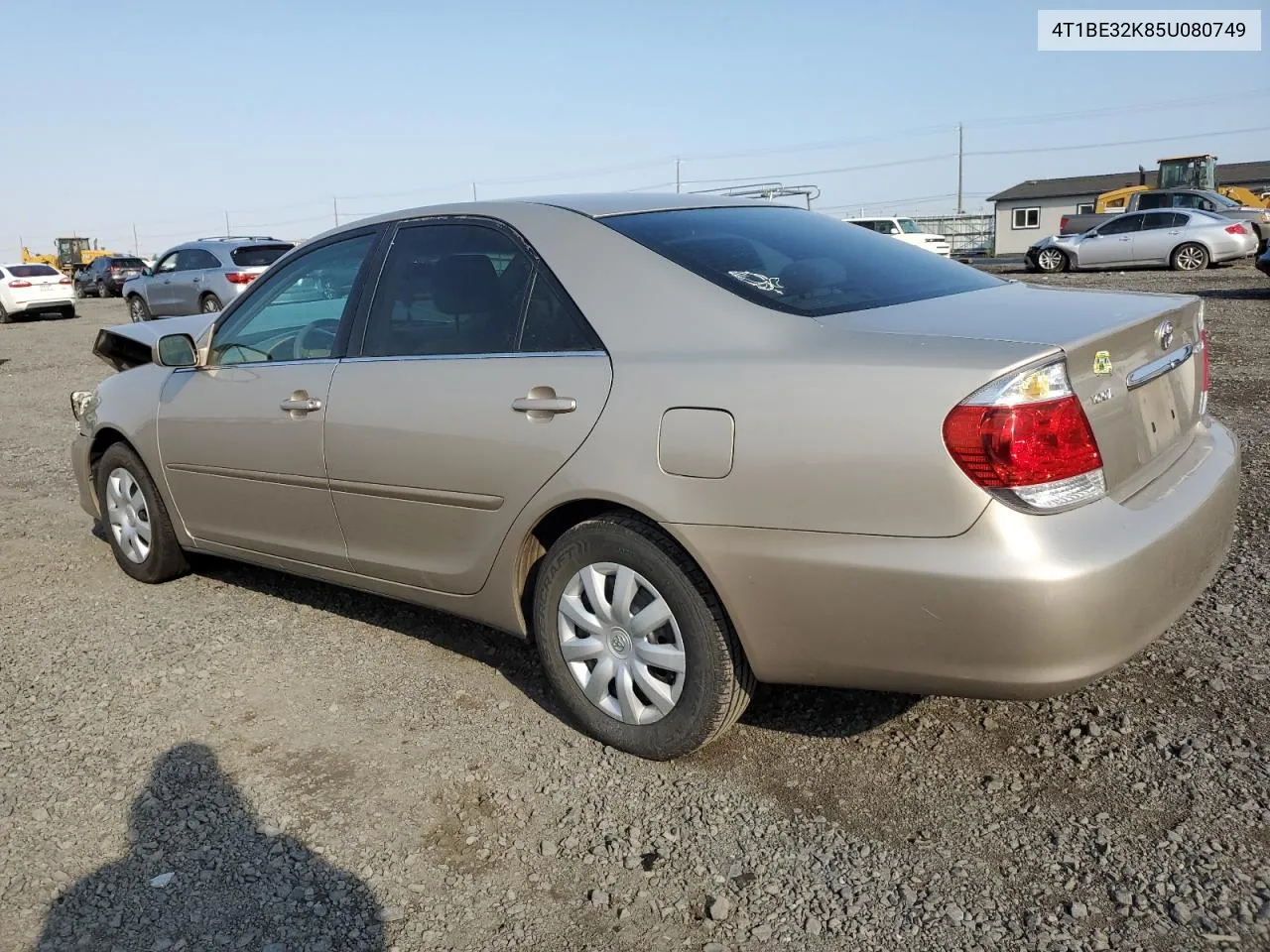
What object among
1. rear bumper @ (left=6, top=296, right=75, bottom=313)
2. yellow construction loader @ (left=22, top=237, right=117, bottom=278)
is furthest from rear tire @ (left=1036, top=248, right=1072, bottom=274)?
yellow construction loader @ (left=22, top=237, right=117, bottom=278)

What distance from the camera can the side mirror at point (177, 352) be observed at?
14.7 ft

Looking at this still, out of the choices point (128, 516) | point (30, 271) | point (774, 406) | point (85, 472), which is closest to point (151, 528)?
point (128, 516)

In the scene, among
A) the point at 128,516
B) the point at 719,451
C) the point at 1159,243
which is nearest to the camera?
the point at 719,451

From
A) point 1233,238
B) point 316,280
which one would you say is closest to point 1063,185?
point 1233,238

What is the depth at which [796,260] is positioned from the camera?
3371mm

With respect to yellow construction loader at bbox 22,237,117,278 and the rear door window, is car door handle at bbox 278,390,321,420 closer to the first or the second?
the rear door window

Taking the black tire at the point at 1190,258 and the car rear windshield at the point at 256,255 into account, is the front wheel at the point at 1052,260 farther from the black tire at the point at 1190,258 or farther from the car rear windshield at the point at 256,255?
the car rear windshield at the point at 256,255

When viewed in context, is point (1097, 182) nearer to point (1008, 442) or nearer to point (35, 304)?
point (35, 304)

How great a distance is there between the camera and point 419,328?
12.1 feet

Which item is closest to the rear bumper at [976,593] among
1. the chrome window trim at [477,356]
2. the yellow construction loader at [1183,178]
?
the chrome window trim at [477,356]

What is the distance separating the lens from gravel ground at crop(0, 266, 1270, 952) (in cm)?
249

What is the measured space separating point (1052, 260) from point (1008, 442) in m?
23.9

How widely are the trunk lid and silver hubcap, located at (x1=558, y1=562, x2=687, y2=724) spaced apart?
0.93 m

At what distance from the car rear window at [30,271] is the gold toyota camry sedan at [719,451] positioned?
86.8 ft
